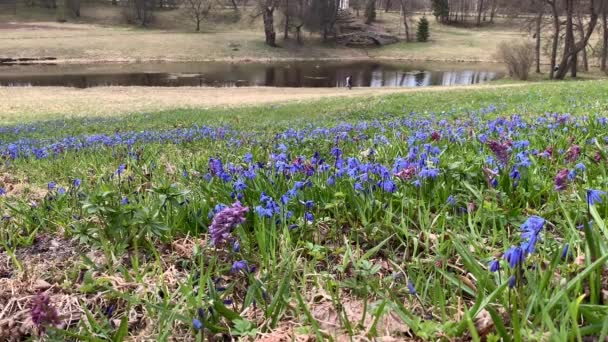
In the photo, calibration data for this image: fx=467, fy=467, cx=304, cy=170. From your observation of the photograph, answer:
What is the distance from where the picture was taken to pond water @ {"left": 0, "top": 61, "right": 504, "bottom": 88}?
42.0 metres

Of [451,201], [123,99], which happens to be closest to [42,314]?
[451,201]

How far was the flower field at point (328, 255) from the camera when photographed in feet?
5.73

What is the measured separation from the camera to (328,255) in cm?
254

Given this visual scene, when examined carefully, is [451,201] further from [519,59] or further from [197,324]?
[519,59]

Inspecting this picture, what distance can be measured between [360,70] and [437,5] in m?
52.1

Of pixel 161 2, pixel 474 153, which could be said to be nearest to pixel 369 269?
pixel 474 153

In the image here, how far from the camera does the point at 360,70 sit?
187 feet

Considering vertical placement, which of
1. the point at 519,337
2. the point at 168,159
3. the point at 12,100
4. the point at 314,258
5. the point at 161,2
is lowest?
the point at 12,100

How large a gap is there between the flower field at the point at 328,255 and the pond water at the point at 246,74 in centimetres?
3943

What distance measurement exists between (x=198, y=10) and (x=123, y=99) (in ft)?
193

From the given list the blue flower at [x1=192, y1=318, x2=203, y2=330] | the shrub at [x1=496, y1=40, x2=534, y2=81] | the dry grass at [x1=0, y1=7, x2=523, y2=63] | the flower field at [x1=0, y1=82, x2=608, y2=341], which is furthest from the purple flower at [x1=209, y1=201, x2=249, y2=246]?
the dry grass at [x1=0, y1=7, x2=523, y2=63]

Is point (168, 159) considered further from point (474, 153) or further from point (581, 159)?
point (581, 159)

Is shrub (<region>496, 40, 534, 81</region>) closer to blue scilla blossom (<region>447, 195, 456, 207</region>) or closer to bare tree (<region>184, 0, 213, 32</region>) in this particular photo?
blue scilla blossom (<region>447, 195, 456, 207</region>)

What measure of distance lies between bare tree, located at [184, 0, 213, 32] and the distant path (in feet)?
165
